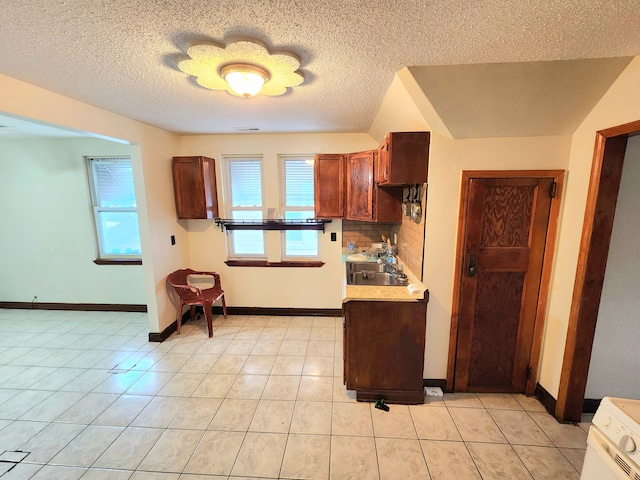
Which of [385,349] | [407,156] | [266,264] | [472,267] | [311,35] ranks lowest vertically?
[385,349]

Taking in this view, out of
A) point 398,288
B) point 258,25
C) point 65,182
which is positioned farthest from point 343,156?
point 65,182

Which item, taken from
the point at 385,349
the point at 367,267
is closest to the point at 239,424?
the point at 385,349

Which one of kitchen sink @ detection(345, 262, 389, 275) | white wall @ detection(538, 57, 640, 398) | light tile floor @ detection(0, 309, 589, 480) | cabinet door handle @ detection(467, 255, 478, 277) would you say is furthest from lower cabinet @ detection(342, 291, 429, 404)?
white wall @ detection(538, 57, 640, 398)

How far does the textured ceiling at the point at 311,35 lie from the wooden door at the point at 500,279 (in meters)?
0.87

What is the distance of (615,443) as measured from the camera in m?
1.02

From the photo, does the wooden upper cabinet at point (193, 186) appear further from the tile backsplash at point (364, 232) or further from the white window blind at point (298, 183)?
the tile backsplash at point (364, 232)

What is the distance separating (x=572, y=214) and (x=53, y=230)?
18.8 ft

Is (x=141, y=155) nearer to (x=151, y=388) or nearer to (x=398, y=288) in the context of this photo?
(x=151, y=388)

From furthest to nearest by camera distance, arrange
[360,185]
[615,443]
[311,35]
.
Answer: [360,185], [311,35], [615,443]

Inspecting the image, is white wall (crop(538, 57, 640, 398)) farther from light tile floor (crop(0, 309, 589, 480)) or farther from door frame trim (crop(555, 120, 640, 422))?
light tile floor (crop(0, 309, 589, 480))

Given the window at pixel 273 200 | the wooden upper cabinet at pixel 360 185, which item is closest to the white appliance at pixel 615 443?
the wooden upper cabinet at pixel 360 185

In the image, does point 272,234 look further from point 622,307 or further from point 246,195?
point 622,307

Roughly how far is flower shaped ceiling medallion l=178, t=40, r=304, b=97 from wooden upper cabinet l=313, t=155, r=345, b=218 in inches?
55.5

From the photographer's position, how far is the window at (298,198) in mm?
3467
